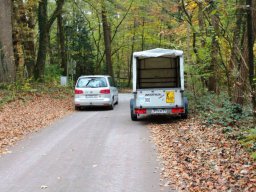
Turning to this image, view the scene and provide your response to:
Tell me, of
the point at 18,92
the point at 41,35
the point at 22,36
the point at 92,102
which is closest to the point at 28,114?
the point at 92,102

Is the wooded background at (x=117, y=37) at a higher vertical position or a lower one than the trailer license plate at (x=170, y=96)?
higher

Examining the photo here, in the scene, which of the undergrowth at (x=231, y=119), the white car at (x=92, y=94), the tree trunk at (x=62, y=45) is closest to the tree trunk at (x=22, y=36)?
the white car at (x=92, y=94)

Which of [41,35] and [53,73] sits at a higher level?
[41,35]

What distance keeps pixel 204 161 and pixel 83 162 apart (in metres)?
2.61

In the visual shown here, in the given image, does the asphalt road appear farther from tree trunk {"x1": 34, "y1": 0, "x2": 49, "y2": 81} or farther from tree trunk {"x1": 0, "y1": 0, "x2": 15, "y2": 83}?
tree trunk {"x1": 34, "y1": 0, "x2": 49, "y2": 81}

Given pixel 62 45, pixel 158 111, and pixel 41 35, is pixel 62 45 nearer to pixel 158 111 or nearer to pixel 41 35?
pixel 41 35

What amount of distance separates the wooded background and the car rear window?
3944mm

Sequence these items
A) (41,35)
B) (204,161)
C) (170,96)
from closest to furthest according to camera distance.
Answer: (204,161) < (170,96) < (41,35)

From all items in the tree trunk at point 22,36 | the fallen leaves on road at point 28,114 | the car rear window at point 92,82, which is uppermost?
the tree trunk at point 22,36

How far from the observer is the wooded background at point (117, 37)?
14.2 metres

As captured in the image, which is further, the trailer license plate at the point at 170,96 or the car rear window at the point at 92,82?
the car rear window at the point at 92,82

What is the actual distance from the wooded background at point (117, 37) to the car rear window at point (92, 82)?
3944mm

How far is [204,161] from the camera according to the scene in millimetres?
7656

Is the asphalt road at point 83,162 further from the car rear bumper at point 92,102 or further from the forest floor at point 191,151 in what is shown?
the car rear bumper at point 92,102
